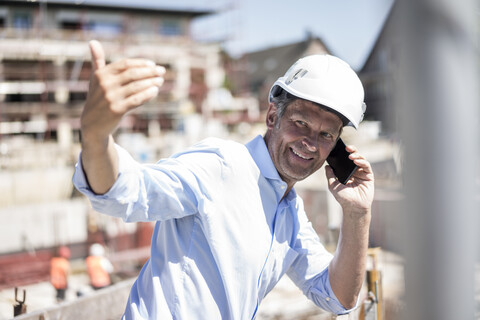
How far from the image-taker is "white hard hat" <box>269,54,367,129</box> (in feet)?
5.97

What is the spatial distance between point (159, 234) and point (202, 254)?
21cm

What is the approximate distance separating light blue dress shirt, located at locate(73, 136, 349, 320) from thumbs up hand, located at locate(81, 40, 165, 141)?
0.36 metres

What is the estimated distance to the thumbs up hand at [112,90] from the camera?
1.10 metres

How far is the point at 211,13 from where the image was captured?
34281mm

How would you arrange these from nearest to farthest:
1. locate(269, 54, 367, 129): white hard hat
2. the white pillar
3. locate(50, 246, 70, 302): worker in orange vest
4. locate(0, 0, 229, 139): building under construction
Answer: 1. the white pillar
2. locate(269, 54, 367, 129): white hard hat
3. locate(50, 246, 70, 302): worker in orange vest
4. locate(0, 0, 229, 139): building under construction

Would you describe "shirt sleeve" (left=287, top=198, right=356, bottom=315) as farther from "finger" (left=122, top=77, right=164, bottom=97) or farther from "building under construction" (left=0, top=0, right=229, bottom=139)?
"building under construction" (left=0, top=0, right=229, bottom=139)

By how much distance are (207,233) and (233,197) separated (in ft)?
0.52

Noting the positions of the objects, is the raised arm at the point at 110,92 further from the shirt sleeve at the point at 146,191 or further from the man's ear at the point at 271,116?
the man's ear at the point at 271,116

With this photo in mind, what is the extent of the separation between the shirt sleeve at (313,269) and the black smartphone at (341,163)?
0.80 feet

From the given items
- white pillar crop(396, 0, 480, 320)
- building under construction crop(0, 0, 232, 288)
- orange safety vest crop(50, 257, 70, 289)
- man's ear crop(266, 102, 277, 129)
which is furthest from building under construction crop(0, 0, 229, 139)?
white pillar crop(396, 0, 480, 320)

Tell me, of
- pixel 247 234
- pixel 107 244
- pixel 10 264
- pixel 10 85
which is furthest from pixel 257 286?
pixel 10 85

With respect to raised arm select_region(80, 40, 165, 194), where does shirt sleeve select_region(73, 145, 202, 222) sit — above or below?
below

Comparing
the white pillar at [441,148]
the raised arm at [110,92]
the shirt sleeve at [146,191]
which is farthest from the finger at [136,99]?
the white pillar at [441,148]

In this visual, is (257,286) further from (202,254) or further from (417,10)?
(417,10)
